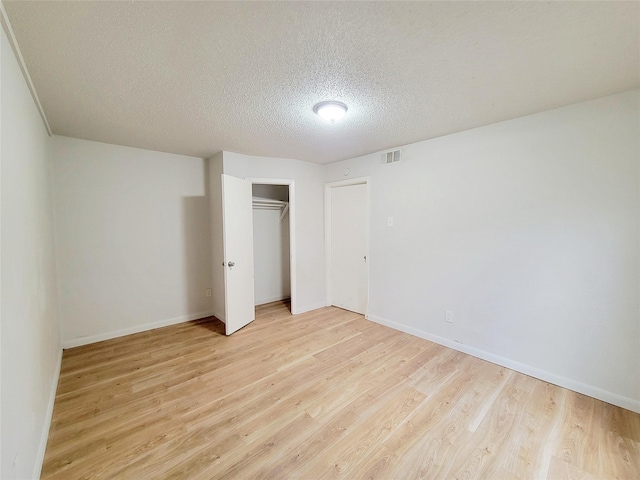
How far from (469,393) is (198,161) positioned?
412 centimetres

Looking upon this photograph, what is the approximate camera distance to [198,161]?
3721mm

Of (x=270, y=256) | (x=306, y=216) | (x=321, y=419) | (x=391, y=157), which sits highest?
(x=391, y=157)

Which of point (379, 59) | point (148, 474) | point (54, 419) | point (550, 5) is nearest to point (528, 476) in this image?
point (148, 474)

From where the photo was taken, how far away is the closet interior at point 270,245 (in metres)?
4.39

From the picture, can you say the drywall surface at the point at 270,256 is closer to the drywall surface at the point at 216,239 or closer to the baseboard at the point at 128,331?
the drywall surface at the point at 216,239

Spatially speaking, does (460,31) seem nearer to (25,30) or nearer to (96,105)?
(25,30)

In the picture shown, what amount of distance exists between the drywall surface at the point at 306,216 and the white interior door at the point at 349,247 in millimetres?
213

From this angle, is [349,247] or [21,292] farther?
[349,247]

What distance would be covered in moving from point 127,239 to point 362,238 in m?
3.10

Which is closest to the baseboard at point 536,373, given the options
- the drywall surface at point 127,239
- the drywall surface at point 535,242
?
the drywall surface at point 535,242

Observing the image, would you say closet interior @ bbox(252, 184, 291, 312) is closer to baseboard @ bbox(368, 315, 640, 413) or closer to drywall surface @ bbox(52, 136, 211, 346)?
drywall surface @ bbox(52, 136, 211, 346)

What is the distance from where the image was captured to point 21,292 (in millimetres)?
1372

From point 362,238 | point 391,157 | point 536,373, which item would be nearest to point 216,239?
point 362,238

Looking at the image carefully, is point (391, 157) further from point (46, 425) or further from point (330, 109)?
point (46, 425)
